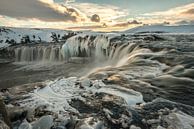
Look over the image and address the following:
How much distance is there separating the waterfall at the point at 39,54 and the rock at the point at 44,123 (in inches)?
1088

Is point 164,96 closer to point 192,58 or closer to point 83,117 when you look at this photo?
point 83,117

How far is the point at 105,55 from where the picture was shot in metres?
27.4

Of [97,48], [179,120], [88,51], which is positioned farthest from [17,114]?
[88,51]

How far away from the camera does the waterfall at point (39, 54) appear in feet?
120

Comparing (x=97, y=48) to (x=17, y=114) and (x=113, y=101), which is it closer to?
(x=113, y=101)

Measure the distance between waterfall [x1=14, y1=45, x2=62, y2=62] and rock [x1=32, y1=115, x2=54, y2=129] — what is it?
1088 inches

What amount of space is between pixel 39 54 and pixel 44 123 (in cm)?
3382

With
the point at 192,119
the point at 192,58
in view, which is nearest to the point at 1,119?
the point at 192,119

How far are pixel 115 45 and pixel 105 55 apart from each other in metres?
1.66

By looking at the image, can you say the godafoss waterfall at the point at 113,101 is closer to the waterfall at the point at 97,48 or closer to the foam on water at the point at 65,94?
the foam on water at the point at 65,94

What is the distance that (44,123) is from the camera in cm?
709

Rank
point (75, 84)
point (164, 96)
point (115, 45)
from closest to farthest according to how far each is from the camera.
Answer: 1. point (164, 96)
2. point (75, 84)
3. point (115, 45)

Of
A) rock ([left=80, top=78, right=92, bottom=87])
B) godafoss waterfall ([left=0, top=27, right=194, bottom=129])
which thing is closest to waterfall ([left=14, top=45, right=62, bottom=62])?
godafoss waterfall ([left=0, top=27, right=194, bottom=129])

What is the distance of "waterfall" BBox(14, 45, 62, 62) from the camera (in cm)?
3653
